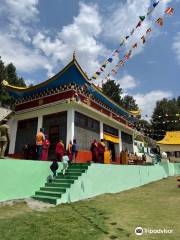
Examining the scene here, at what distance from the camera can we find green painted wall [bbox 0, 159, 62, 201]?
9.03 metres

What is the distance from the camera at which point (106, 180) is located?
40.2 feet

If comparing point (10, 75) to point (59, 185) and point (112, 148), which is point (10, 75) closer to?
point (112, 148)

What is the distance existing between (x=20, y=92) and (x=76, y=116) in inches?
204

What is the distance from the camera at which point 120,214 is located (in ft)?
25.8

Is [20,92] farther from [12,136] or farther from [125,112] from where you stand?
[125,112]

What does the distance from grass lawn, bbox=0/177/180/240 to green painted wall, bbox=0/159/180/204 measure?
0.67m

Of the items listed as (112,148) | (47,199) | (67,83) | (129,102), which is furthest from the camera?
(129,102)

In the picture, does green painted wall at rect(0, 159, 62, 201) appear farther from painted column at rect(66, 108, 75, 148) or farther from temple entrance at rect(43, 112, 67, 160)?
temple entrance at rect(43, 112, 67, 160)

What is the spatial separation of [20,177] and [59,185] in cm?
159

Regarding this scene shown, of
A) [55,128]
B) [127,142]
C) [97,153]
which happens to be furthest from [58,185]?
[127,142]

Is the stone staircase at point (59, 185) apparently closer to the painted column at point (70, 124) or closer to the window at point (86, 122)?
the painted column at point (70, 124)

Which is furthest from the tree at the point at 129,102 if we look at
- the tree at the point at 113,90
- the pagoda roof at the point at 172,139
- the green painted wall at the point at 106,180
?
the green painted wall at the point at 106,180

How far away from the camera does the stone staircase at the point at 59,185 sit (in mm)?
9414

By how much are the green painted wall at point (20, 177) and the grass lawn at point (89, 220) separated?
2.43 feet
